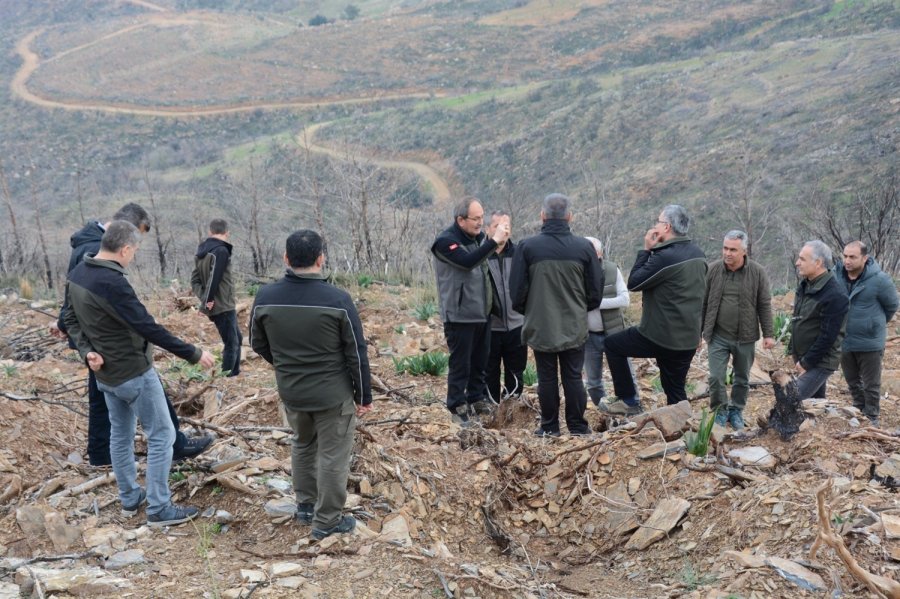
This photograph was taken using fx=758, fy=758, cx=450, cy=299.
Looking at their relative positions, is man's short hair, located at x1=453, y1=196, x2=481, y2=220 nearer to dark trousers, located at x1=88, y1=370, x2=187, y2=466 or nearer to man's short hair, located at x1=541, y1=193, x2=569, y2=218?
man's short hair, located at x1=541, y1=193, x2=569, y2=218

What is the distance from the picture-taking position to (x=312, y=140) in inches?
1563

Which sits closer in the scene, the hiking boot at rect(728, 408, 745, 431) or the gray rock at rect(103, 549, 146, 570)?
the gray rock at rect(103, 549, 146, 570)

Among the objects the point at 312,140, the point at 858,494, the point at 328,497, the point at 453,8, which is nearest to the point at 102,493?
the point at 328,497

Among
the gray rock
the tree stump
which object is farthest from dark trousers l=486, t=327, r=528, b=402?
the gray rock

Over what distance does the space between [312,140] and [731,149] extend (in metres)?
21.4

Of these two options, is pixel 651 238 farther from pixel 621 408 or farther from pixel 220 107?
pixel 220 107

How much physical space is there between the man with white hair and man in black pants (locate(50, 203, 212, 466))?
4.25 m

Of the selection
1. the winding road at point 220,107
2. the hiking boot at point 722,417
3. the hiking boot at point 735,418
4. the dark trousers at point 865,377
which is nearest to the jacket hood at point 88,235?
the hiking boot at point 722,417

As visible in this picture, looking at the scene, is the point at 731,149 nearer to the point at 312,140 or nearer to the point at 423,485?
the point at 312,140

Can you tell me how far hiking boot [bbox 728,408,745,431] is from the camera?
5859 mm

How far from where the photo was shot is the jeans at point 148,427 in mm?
4121

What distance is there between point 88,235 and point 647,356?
3.93 m

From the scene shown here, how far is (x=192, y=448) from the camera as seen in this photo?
485cm

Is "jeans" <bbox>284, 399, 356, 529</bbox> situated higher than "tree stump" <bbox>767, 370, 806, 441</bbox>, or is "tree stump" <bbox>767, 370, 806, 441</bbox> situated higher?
"jeans" <bbox>284, 399, 356, 529</bbox>
